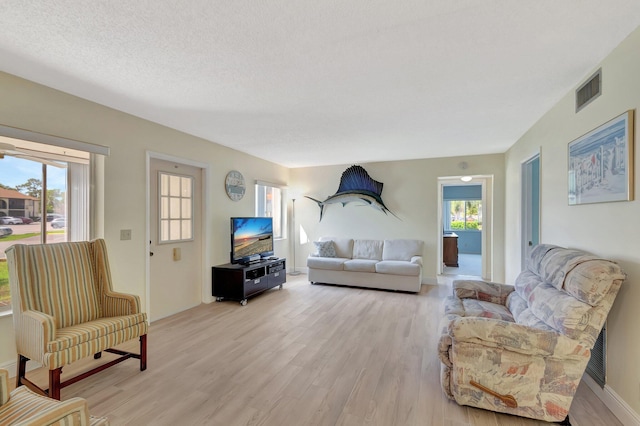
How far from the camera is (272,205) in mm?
6105

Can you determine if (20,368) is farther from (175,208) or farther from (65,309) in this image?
(175,208)

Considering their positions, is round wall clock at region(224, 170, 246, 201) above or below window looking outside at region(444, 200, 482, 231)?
above

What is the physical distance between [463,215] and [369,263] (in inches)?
241

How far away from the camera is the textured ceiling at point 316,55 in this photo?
1551 millimetres

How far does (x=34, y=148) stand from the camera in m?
2.46

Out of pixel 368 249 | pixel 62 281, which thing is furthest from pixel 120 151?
pixel 368 249

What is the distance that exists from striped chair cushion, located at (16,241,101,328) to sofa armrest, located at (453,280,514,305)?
3.35 m

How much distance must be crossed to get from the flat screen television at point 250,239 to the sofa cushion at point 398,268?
6.45 feet

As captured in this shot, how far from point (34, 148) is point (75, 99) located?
57 centimetres

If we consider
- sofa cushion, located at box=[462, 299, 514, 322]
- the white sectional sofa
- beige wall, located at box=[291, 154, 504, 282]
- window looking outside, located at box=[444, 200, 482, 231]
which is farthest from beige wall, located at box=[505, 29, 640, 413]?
window looking outside, located at box=[444, 200, 482, 231]

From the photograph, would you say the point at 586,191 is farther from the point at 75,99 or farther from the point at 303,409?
the point at 75,99

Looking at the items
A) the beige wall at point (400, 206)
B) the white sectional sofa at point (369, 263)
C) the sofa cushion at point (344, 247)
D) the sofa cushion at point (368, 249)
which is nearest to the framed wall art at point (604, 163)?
the white sectional sofa at point (369, 263)

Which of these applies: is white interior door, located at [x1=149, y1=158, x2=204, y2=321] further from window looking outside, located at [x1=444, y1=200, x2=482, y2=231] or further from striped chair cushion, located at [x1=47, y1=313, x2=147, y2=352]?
window looking outside, located at [x1=444, y1=200, x2=482, y2=231]

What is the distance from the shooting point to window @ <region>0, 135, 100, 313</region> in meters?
2.36
